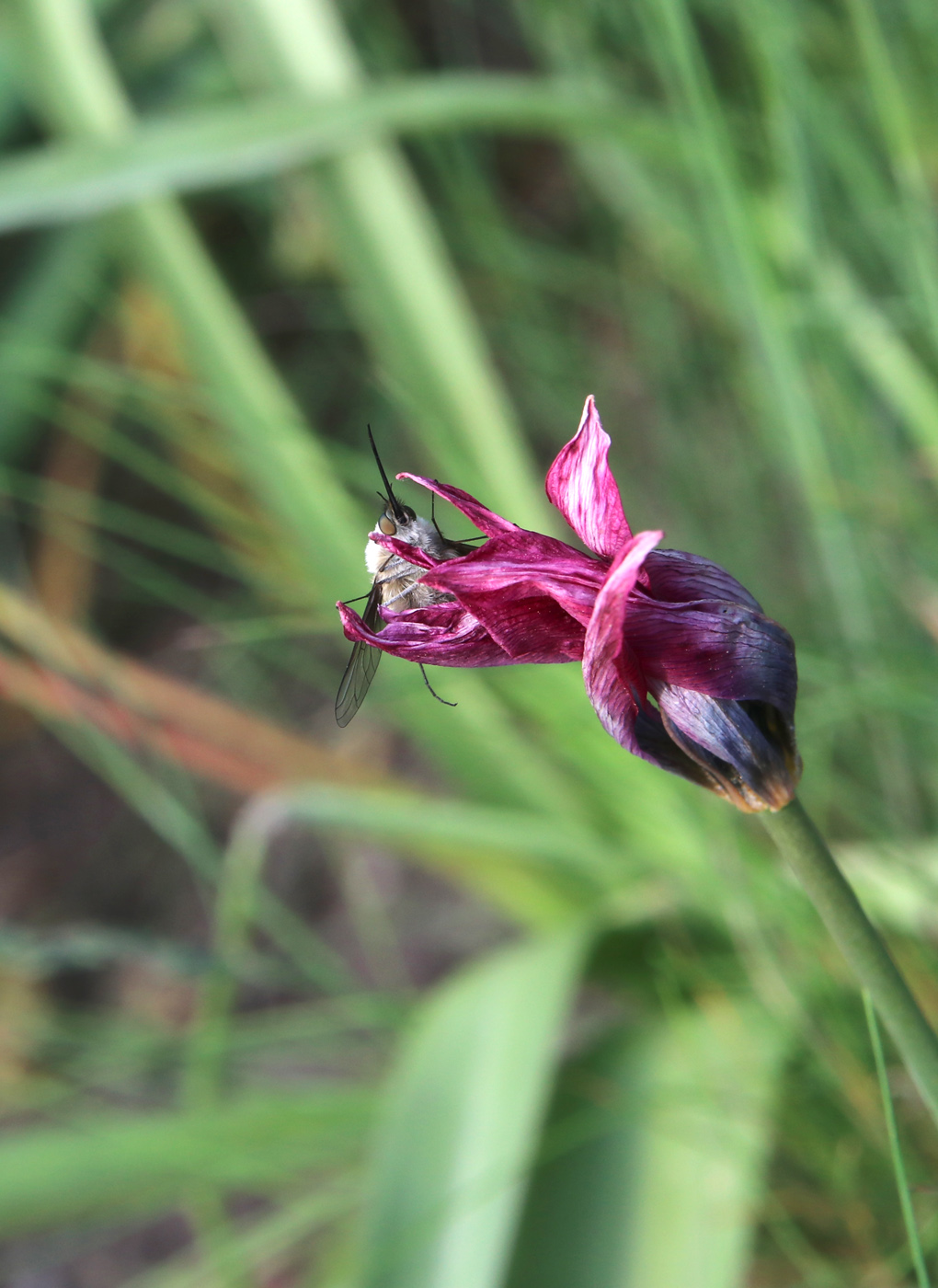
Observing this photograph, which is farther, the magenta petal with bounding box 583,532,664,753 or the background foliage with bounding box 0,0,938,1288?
the background foliage with bounding box 0,0,938,1288

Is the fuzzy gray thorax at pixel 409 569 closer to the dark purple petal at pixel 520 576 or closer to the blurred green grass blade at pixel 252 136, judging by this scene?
the dark purple petal at pixel 520 576

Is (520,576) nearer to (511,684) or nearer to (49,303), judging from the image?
(511,684)

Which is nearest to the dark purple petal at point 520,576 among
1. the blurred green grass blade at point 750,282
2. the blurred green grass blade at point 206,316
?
the blurred green grass blade at point 750,282

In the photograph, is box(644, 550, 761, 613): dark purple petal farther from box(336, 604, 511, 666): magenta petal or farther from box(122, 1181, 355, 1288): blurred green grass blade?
box(122, 1181, 355, 1288): blurred green grass blade

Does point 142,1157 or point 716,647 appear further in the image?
point 142,1157

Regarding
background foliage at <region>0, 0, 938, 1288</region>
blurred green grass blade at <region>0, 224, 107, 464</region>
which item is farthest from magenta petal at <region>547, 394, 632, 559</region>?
blurred green grass blade at <region>0, 224, 107, 464</region>

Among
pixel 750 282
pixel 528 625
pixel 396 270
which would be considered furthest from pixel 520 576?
pixel 396 270
